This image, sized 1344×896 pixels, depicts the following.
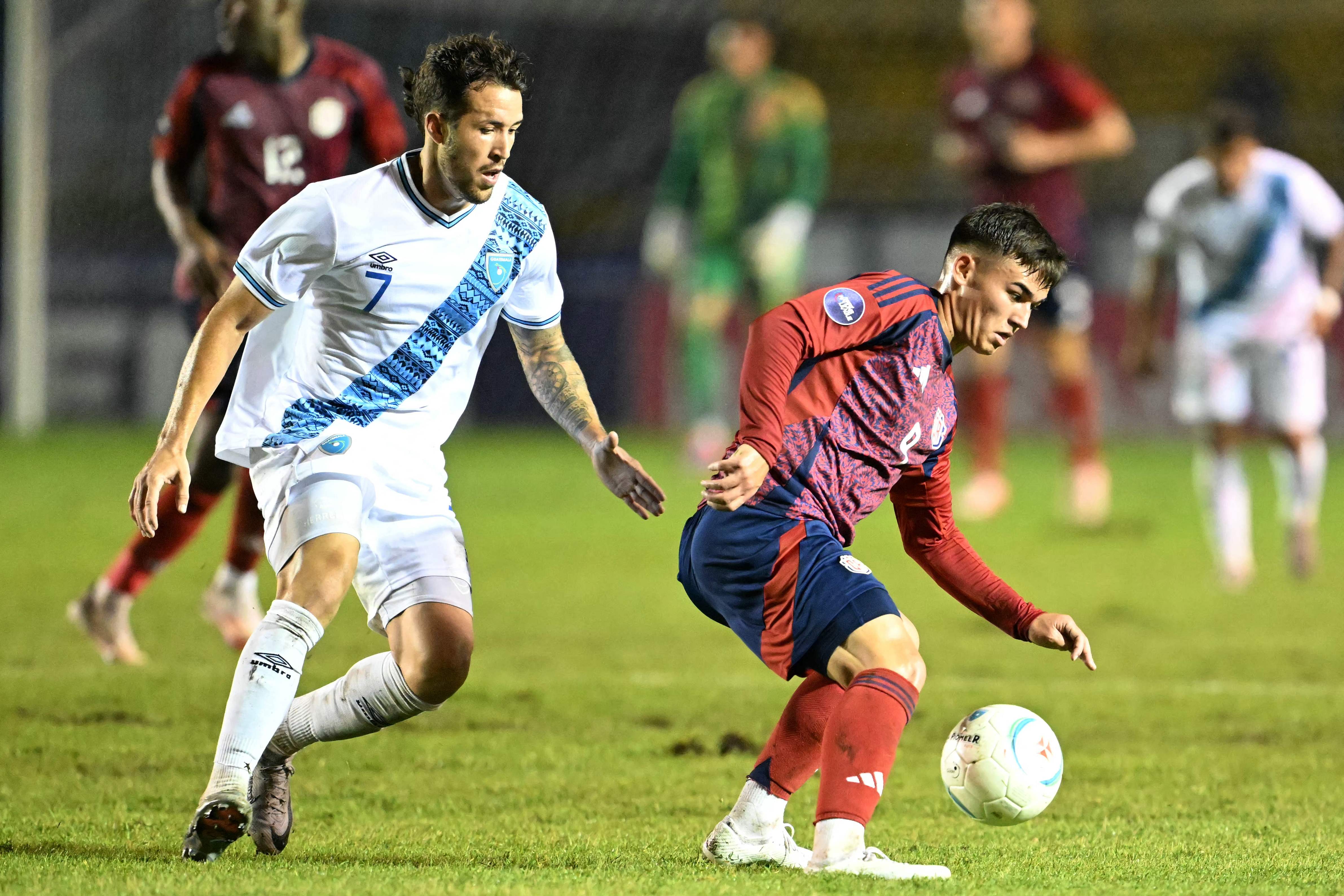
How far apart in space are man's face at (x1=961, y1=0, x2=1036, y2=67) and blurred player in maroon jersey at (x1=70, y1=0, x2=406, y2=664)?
5.49 metres

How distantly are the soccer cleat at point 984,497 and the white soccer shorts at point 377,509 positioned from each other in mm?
7383

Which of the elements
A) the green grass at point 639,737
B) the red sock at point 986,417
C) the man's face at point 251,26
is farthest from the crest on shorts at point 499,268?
the red sock at point 986,417

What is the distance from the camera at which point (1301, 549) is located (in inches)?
352

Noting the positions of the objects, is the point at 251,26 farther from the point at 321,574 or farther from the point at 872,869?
the point at 872,869

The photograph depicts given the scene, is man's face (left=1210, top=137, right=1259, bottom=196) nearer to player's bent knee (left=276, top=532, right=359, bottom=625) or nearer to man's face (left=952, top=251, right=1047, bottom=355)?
man's face (left=952, top=251, right=1047, bottom=355)

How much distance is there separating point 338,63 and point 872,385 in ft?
10.3

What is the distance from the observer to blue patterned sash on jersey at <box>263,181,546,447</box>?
3.71m

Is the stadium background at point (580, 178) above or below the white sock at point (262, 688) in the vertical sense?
above

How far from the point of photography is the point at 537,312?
4.00 metres

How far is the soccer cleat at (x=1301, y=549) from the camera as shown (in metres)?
8.93

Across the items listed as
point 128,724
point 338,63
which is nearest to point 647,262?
point 338,63

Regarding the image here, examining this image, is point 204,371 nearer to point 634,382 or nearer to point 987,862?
point 987,862

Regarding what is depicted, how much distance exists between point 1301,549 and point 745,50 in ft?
17.3

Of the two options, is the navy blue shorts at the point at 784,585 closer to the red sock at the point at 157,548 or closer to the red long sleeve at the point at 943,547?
the red long sleeve at the point at 943,547
